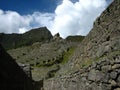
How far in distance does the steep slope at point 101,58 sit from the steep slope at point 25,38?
104953 millimetres

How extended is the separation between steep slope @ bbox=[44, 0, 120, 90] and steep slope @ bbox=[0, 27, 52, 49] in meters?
105

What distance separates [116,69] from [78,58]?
9809 millimetres

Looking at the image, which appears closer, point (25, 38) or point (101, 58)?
point (101, 58)

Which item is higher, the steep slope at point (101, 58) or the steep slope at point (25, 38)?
the steep slope at point (25, 38)

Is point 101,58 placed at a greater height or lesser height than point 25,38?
lesser

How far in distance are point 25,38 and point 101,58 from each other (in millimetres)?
125466

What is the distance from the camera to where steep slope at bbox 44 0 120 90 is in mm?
8094

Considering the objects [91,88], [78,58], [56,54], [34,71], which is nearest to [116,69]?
[91,88]

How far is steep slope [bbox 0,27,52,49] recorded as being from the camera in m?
123

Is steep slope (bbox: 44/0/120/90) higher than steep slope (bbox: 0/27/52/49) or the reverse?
the reverse

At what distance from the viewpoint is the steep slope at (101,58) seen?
26.6 feet

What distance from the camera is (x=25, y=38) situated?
133 m

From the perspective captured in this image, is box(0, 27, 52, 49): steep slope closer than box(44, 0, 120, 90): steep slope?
No

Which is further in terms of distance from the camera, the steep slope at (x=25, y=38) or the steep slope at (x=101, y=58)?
the steep slope at (x=25, y=38)
